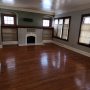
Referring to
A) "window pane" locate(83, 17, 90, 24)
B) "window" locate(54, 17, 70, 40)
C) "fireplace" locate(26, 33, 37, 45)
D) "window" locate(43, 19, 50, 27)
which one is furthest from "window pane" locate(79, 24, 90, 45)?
"window" locate(43, 19, 50, 27)

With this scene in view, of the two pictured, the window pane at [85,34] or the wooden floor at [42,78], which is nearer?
the wooden floor at [42,78]

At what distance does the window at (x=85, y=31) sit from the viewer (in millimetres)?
4855

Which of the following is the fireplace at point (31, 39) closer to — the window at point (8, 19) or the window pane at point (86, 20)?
the window at point (8, 19)

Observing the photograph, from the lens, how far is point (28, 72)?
3.05 metres

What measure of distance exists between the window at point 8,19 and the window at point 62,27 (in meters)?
3.20

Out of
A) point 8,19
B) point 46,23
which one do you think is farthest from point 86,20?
point 8,19

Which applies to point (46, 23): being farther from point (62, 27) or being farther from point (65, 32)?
point (65, 32)

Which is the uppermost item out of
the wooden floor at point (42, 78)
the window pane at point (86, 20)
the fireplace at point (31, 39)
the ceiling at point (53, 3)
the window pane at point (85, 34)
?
the ceiling at point (53, 3)

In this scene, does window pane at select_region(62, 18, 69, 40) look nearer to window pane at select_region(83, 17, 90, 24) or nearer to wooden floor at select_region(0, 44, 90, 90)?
window pane at select_region(83, 17, 90, 24)

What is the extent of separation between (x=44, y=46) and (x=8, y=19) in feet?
10.4

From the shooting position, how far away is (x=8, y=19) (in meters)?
6.77

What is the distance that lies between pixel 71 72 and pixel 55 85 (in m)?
0.97

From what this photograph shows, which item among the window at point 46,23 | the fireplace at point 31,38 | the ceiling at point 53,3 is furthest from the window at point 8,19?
the window at point 46,23

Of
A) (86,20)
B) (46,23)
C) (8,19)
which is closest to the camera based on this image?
(86,20)
